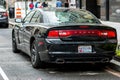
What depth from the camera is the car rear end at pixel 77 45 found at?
988cm

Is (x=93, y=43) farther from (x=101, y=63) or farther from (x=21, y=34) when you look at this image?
(x=21, y=34)

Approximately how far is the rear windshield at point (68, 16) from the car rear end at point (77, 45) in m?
0.75

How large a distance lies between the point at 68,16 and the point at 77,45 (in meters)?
1.28

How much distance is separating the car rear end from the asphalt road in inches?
13.3

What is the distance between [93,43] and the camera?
10023mm

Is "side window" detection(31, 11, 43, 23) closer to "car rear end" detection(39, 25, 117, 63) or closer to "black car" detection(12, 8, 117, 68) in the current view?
"black car" detection(12, 8, 117, 68)

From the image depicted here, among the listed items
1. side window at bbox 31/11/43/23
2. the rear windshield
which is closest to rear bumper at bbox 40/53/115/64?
the rear windshield

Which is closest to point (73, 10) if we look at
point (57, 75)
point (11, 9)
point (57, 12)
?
point (57, 12)

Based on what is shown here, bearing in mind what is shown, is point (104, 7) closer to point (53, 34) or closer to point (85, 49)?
point (85, 49)

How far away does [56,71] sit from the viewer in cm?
1050

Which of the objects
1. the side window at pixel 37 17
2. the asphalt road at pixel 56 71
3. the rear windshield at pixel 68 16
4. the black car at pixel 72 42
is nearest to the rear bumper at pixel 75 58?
the black car at pixel 72 42

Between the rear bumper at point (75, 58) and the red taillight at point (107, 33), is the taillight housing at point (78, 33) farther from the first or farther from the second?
the rear bumper at point (75, 58)

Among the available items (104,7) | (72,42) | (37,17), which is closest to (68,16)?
(37,17)

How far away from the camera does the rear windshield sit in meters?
10.8
